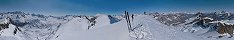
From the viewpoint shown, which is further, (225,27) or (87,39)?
(225,27)

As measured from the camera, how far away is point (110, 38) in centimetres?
2642

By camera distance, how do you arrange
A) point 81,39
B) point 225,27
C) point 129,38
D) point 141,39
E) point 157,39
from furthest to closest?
1. point 225,27
2. point 81,39
3. point 157,39
4. point 141,39
5. point 129,38

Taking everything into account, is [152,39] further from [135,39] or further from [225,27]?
[225,27]

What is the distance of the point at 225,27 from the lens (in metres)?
83.8

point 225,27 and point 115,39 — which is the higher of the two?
point 115,39

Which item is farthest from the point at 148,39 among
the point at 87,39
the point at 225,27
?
the point at 225,27

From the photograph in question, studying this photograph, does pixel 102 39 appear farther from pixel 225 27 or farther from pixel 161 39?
pixel 225 27

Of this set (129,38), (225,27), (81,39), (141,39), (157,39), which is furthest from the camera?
(225,27)

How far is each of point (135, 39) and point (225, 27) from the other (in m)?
63.6

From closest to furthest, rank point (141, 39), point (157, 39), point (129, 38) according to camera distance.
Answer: point (129, 38) → point (141, 39) → point (157, 39)

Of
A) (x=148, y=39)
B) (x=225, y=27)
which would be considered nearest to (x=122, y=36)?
(x=148, y=39)

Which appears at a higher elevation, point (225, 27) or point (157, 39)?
point (157, 39)

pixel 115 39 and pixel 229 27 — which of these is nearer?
pixel 115 39

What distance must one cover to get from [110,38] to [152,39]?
3748mm
